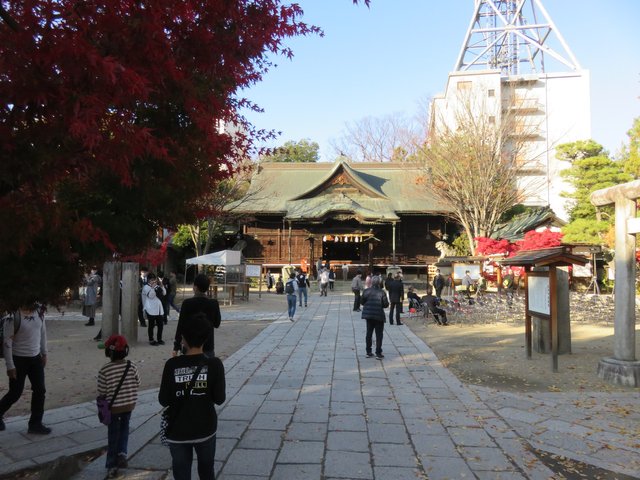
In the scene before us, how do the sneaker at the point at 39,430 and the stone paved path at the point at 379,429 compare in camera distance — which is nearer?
the stone paved path at the point at 379,429

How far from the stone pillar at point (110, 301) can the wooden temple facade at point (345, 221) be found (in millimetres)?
18461

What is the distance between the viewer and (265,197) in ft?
101

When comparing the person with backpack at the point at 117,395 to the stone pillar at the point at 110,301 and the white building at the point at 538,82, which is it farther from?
the white building at the point at 538,82

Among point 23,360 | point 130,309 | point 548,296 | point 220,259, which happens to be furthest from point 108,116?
point 220,259

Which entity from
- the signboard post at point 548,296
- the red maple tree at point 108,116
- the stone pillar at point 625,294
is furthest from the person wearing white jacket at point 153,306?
the stone pillar at point 625,294

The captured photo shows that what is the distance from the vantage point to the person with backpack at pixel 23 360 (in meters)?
4.75

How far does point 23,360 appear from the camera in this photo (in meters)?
4.77

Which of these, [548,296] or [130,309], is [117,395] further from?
[548,296]

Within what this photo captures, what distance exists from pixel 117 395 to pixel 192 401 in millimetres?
1328

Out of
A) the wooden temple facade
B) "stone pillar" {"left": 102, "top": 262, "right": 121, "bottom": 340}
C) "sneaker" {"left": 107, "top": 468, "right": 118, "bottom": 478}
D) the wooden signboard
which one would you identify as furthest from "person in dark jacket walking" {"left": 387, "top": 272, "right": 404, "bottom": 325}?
the wooden temple facade

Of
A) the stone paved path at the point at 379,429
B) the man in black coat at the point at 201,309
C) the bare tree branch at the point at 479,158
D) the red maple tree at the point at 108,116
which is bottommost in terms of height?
the stone paved path at the point at 379,429

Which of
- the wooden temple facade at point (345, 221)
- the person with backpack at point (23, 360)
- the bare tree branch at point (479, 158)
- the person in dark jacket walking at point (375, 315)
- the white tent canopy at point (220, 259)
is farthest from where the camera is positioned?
the wooden temple facade at point (345, 221)

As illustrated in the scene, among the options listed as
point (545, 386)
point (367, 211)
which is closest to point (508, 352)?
point (545, 386)

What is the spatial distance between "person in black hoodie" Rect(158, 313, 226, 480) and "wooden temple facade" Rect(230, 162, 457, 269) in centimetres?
2592
